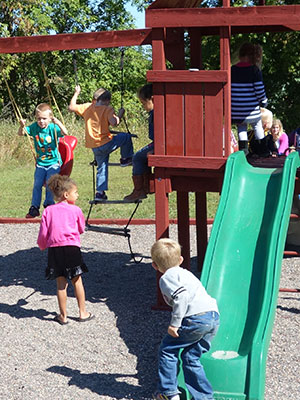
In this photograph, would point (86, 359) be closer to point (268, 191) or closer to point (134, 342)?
point (134, 342)

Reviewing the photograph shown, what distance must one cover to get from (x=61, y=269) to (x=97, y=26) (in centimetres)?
2352

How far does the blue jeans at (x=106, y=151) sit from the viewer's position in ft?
26.1

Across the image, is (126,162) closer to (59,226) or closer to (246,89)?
(246,89)

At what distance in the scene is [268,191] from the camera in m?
6.34

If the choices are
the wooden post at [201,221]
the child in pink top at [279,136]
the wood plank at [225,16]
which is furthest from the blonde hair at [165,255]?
the child in pink top at [279,136]

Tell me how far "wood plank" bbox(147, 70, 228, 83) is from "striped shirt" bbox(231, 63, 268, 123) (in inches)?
37.0

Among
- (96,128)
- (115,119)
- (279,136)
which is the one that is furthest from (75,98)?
(279,136)

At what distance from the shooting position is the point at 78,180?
1598cm

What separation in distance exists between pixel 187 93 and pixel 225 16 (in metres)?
0.77

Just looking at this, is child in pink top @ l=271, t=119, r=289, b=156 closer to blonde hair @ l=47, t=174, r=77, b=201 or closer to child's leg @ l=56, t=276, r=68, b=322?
blonde hair @ l=47, t=174, r=77, b=201

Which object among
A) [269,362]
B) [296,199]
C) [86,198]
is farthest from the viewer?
[86,198]

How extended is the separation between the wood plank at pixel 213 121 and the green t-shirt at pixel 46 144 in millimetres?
2061

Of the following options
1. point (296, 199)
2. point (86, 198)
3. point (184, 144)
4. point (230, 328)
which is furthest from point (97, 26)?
point (230, 328)

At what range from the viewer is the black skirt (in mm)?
6391
